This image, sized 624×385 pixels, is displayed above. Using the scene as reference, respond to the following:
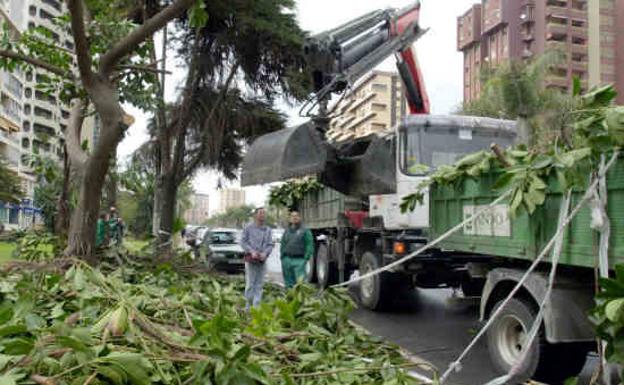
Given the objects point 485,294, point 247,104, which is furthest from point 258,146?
point 247,104

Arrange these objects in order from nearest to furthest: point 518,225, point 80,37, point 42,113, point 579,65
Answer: point 518,225 → point 80,37 → point 579,65 → point 42,113

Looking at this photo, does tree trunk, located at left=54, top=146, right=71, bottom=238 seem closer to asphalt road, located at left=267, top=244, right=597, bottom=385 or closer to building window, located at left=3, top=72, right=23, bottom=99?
asphalt road, located at left=267, top=244, right=597, bottom=385

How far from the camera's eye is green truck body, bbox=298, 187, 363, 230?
433 inches

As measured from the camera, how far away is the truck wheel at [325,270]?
1235 centimetres

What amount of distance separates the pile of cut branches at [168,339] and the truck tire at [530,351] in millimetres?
1064

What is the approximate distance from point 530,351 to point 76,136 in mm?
7103

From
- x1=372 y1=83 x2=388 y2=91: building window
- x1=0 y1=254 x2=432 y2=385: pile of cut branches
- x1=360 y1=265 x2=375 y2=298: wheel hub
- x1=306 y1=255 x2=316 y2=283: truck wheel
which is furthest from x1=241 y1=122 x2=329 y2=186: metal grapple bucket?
x1=372 y1=83 x2=388 y2=91: building window

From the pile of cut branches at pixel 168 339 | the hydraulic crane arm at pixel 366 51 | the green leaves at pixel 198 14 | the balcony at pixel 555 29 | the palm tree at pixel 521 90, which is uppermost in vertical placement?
the balcony at pixel 555 29

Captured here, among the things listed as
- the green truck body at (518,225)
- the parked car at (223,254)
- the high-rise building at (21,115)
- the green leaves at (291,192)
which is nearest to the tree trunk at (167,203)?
the parked car at (223,254)

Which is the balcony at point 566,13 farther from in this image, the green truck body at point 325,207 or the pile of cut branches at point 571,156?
the pile of cut branches at point 571,156

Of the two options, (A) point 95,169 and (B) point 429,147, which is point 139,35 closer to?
(A) point 95,169

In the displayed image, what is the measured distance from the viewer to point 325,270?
12414mm

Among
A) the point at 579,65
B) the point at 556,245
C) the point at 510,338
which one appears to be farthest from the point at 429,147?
the point at 579,65

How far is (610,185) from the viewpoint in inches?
169
